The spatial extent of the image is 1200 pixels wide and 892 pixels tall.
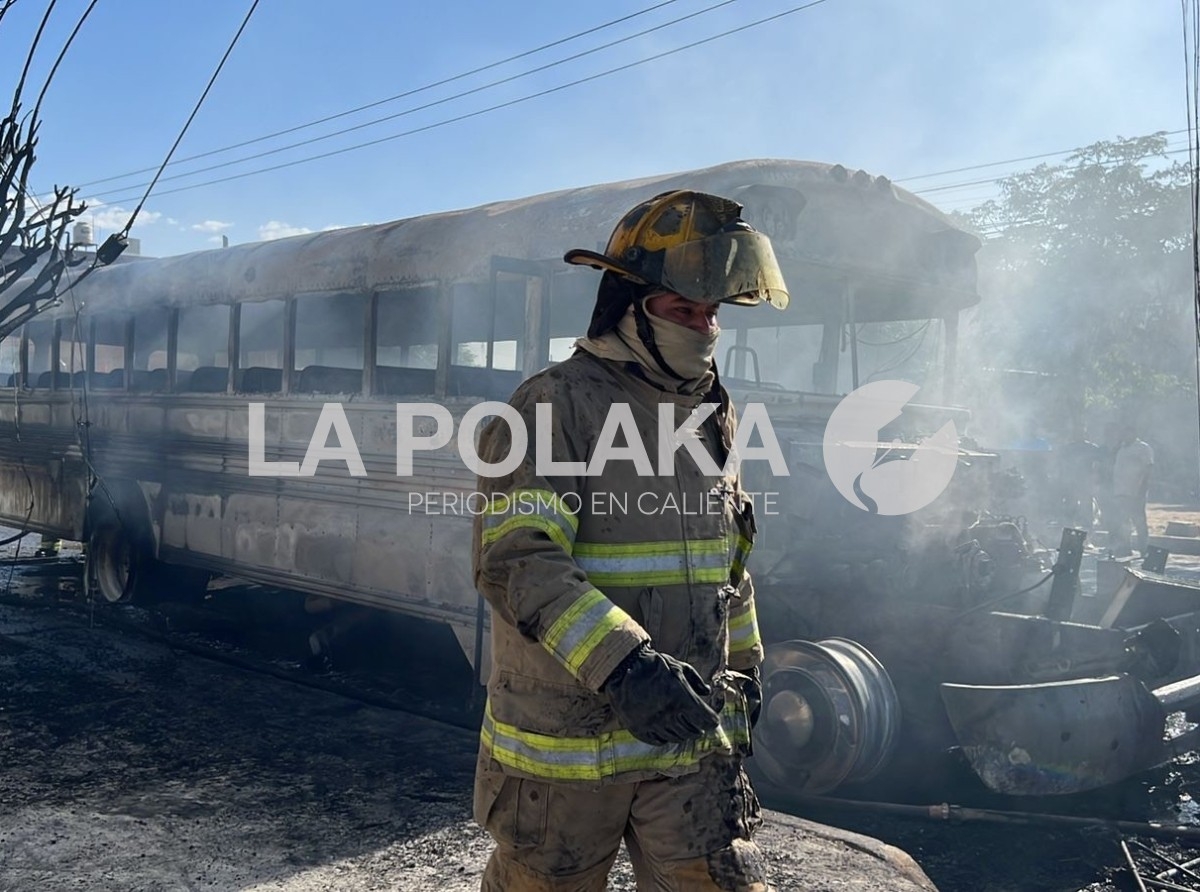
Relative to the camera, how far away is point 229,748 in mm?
4738

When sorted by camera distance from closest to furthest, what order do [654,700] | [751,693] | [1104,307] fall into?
1. [654,700]
2. [751,693]
3. [1104,307]

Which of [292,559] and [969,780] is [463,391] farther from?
[969,780]

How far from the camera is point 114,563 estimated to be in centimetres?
820

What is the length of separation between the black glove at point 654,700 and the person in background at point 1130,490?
43.2ft

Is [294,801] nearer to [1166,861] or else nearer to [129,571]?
[1166,861]

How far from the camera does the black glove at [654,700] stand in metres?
1.70

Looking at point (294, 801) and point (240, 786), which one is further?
point (240, 786)

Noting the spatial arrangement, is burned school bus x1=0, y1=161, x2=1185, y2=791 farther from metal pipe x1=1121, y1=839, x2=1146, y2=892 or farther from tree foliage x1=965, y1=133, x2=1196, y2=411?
tree foliage x1=965, y1=133, x2=1196, y2=411

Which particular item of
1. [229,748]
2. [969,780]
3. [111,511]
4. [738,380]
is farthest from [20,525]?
[969,780]

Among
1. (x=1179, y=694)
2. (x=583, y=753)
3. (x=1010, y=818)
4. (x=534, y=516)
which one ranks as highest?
(x=534, y=516)

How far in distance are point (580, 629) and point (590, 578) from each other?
0.25 meters

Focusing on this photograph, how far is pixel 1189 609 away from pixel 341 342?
5.84 metres

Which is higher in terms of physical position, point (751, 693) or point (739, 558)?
point (739, 558)

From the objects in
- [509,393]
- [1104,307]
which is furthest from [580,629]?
[1104,307]
